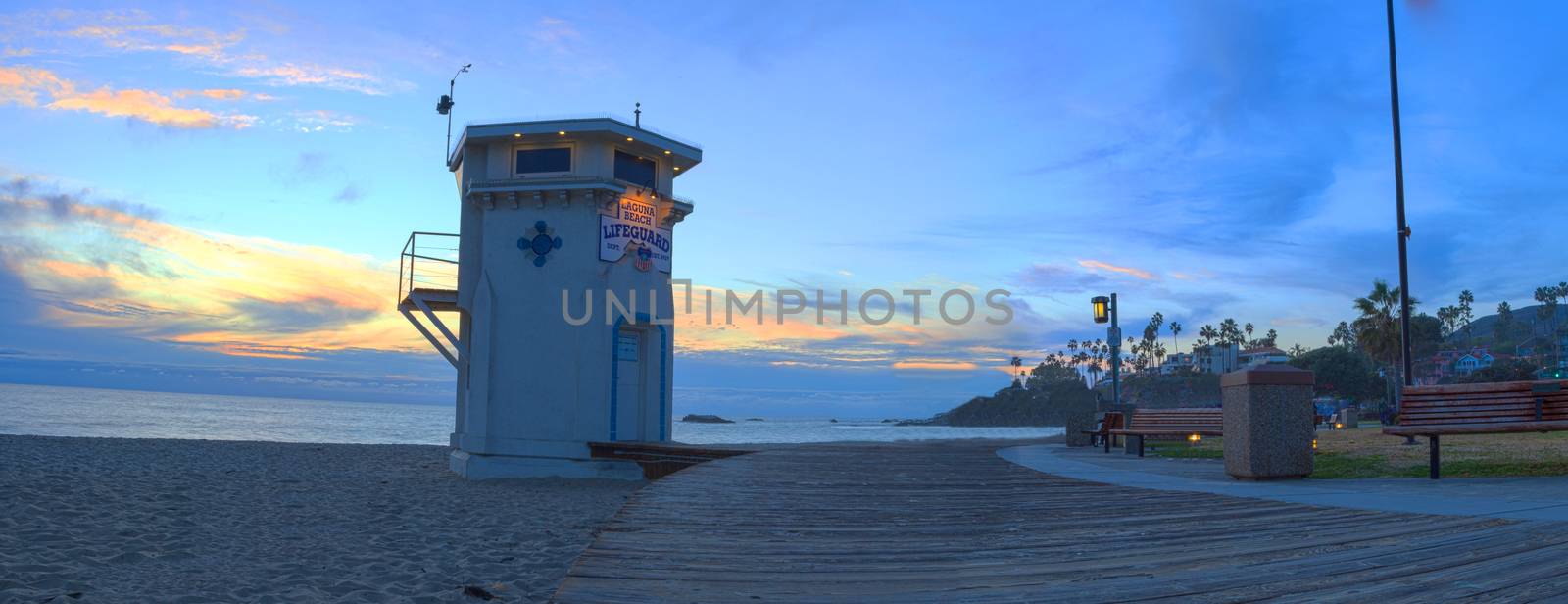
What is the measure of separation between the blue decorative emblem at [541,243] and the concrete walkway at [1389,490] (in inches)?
459

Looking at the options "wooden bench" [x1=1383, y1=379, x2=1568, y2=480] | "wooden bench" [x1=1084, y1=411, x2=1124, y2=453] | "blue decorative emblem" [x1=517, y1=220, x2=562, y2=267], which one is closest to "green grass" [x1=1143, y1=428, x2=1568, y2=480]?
"wooden bench" [x1=1383, y1=379, x2=1568, y2=480]

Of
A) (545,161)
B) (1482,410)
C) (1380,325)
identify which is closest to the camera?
(1482,410)

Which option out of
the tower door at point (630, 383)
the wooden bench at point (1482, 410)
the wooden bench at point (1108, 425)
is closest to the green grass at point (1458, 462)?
the wooden bench at point (1482, 410)

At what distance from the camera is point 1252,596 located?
3570 mm

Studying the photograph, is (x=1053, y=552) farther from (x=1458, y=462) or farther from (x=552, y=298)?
(x=552, y=298)

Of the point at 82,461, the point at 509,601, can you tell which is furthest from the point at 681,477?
the point at 82,461

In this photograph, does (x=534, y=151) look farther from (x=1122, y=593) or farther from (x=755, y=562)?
(x=1122, y=593)

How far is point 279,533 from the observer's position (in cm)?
970

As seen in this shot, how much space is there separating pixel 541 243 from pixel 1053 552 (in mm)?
15656

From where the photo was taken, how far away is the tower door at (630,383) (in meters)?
19.3

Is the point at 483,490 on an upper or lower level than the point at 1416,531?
lower

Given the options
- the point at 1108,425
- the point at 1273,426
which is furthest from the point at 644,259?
the point at 1273,426

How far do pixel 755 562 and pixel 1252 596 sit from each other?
2.37 meters

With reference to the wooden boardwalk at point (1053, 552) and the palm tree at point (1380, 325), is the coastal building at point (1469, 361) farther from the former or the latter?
the wooden boardwalk at point (1053, 552)
